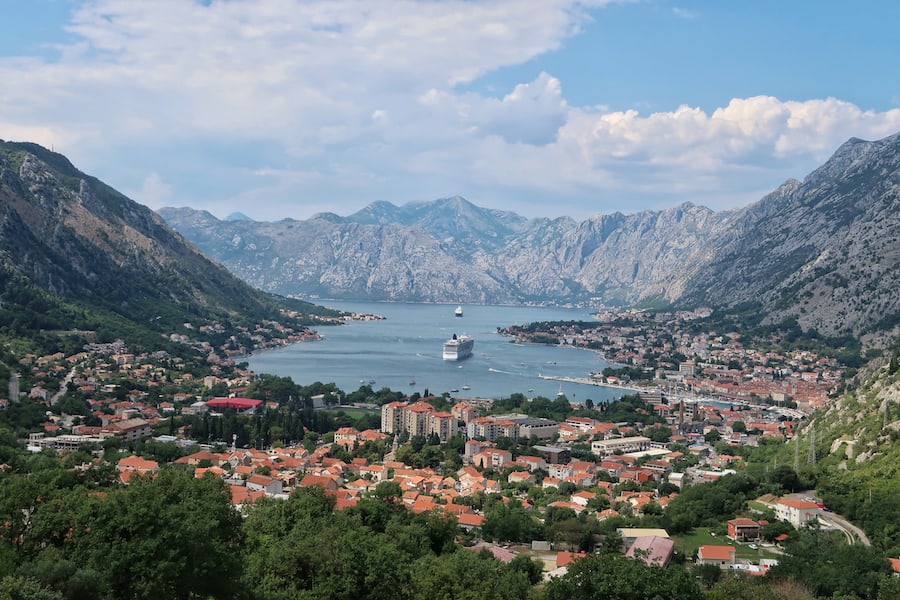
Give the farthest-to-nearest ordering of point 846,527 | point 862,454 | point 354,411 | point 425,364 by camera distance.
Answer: point 425,364 < point 354,411 < point 862,454 < point 846,527

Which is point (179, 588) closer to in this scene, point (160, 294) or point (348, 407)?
point (348, 407)

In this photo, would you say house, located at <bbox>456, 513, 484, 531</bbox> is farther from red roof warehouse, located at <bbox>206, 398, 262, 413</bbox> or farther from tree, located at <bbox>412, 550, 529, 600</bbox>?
red roof warehouse, located at <bbox>206, 398, 262, 413</bbox>

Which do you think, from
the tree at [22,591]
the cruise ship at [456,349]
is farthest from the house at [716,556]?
the cruise ship at [456,349]

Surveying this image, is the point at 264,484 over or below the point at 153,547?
below

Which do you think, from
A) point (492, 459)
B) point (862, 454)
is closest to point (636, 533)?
point (862, 454)

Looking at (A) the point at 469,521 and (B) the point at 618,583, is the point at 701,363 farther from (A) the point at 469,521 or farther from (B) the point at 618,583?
(B) the point at 618,583

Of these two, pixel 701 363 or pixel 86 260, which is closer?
pixel 86 260

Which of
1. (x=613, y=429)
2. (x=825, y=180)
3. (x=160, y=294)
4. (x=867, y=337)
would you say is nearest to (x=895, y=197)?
(x=867, y=337)
